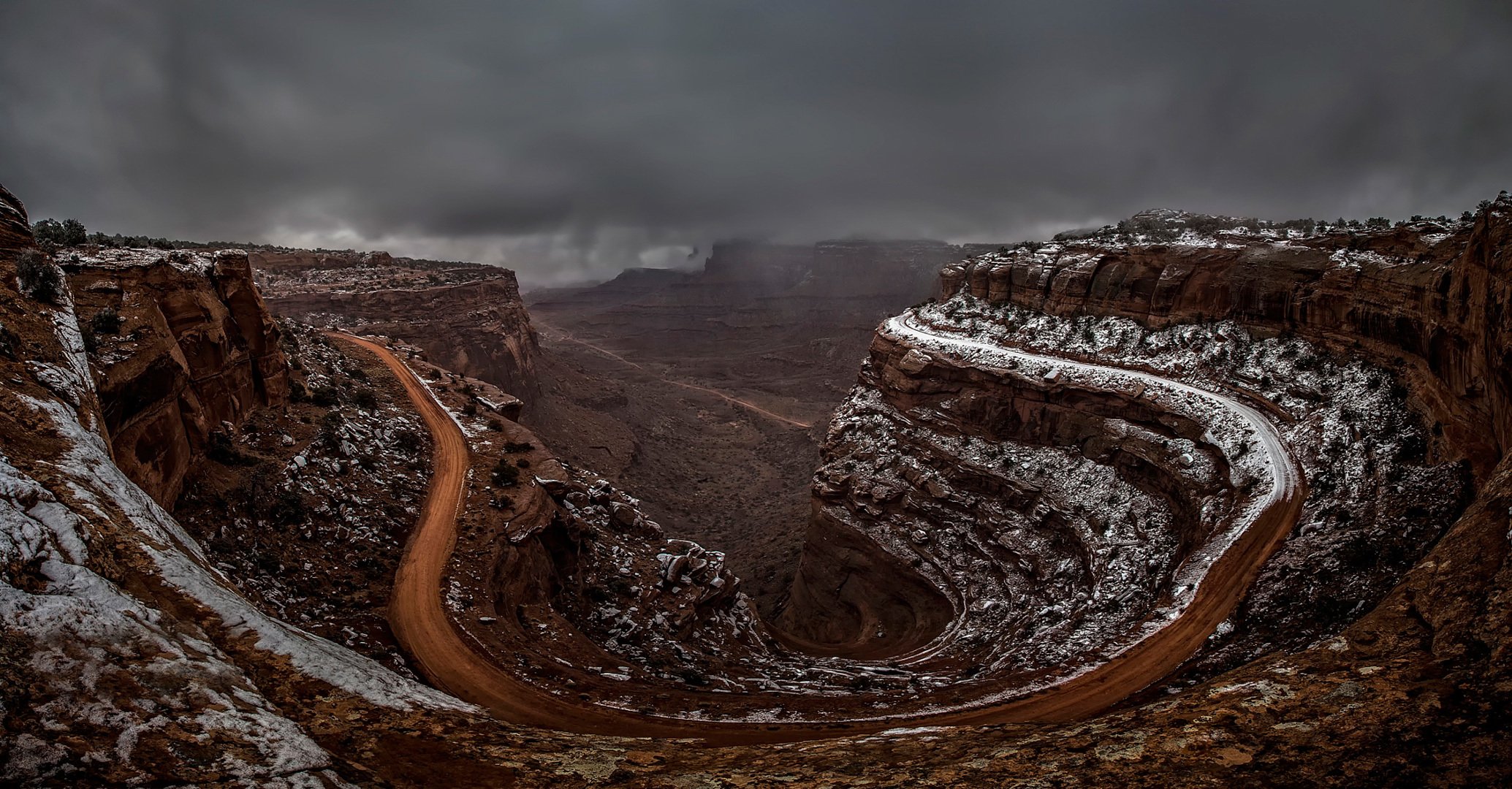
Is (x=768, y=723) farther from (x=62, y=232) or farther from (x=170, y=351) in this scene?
(x=62, y=232)

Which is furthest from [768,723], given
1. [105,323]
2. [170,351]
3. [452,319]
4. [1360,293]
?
[452,319]

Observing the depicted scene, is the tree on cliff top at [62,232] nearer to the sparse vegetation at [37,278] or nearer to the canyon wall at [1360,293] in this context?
the sparse vegetation at [37,278]

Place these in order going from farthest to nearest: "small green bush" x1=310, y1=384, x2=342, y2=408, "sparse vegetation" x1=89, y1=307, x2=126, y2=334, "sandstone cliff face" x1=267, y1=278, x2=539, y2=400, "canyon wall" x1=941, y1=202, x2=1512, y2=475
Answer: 1. "sandstone cliff face" x1=267, y1=278, x2=539, y2=400
2. "small green bush" x1=310, y1=384, x2=342, y2=408
3. "canyon wall" x1=941, y1=202, x2=1512, y2=475
4. "sparse vegetation" x1=89, y1=307, x2=126, y2=334

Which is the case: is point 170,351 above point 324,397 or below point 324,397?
above

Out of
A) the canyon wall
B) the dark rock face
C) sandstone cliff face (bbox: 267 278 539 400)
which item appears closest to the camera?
the dark rock face

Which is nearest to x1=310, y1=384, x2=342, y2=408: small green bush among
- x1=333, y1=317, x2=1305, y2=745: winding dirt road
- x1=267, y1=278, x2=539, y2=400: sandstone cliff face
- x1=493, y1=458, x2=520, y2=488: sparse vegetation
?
x1=333, y1=317, x2=1305, y2=745: winding dirt road

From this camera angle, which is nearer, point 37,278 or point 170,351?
point 37,278

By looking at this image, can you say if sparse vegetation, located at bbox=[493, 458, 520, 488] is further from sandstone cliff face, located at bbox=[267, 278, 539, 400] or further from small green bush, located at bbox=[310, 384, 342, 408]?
sandstone cliff face, located at bbox=[267, 278, 539, 400]
